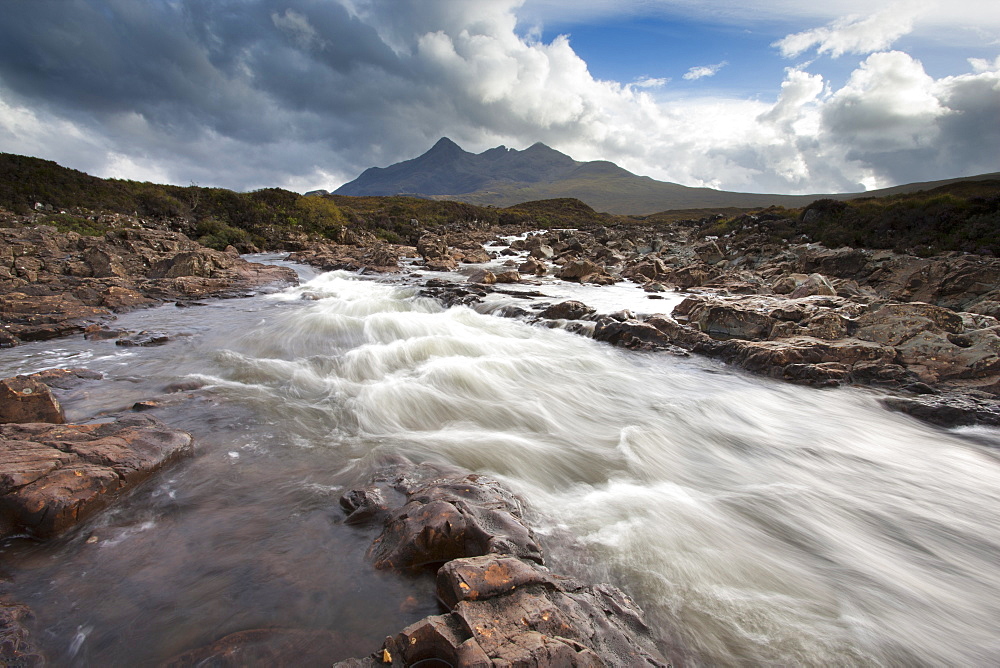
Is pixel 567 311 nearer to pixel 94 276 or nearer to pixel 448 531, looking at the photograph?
pixel 448 531

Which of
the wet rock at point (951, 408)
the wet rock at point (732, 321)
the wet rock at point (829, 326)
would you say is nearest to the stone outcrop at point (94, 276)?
the wet rock at point (732, 321)

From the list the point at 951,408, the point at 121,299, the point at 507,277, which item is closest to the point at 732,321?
the point at 951,408

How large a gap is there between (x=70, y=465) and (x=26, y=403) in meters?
1.73

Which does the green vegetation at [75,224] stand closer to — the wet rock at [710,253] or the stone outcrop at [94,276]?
the stone outcrop at [94,276]

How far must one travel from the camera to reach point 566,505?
403cm

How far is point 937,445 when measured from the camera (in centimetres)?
571

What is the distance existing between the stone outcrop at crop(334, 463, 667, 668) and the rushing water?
0.81ft

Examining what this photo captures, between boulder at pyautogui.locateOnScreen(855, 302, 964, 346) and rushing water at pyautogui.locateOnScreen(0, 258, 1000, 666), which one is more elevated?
boulder at pyautogui.locateOnScreen(855, 302, 964, 346)

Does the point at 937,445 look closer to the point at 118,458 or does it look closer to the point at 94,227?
the point at 118,458

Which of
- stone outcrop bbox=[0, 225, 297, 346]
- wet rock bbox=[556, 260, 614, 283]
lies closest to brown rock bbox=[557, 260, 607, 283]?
wet rock bbox=[556, 260, 614, 283]

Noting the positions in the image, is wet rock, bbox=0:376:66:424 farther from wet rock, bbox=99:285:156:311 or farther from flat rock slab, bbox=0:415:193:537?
wet rock, bbox=99:285:156:311

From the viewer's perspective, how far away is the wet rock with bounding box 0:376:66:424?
4.17m

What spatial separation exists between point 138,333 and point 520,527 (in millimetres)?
10019

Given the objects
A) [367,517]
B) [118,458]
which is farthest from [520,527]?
[118,458]
